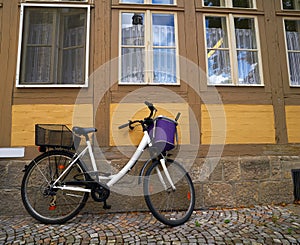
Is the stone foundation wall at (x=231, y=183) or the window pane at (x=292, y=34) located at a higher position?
the window pane at (x=292, y=34)

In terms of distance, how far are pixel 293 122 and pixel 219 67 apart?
1.56 meters

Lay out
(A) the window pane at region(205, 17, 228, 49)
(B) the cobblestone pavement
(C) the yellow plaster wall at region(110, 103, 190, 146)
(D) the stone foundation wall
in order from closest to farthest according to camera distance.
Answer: (B) the cobblestone pavement → (D) the stone foundation wall → (C) the yellow plaster wall at region(110, 103, 190, 146) → (A) the window pane at region(205, 17, 228, 49)

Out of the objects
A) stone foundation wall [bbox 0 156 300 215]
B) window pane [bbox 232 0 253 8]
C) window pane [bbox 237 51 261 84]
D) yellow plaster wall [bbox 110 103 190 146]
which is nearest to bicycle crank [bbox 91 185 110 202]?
stone foundation wall [bbox 0 156 300 215]

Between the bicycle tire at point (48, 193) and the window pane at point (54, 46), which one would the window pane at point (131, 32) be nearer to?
the window pane at point (54, 46)

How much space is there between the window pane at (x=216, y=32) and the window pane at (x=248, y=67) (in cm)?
36

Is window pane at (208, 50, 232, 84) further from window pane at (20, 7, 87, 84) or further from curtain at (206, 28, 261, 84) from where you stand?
window pane at (20, 7, 87, 84)

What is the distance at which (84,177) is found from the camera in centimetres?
338

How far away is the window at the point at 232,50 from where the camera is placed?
4395mm

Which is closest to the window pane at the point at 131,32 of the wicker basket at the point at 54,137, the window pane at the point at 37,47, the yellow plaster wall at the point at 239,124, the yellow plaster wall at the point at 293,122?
the window pane at the point at 37,47

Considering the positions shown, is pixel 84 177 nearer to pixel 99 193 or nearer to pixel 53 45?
pixel 99 193

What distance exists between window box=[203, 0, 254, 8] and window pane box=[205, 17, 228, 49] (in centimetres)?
26

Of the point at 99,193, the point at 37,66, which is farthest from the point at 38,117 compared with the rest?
the point at 99,193

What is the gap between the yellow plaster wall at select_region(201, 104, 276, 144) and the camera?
4117 millimetres

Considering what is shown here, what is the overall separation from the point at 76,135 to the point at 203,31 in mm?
2780
